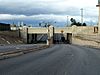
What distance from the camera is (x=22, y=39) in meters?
163

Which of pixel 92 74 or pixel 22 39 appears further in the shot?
pixel 22 39

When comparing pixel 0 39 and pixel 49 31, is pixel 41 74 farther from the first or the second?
pixel 49 31

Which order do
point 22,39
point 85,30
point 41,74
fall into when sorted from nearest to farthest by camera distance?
point 41,74 < point 85,30 < point 22,39

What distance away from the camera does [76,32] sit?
148m

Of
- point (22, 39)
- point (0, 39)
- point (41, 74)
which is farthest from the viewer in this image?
point (22, 39)

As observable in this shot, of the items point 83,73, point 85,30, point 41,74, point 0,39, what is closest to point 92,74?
point 83,73

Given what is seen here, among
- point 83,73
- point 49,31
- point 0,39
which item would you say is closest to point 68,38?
point 49,31

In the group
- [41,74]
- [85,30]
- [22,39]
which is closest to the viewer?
[41,74]

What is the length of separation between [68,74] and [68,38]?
154m

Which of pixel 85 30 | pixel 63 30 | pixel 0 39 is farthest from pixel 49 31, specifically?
pixel 0 39

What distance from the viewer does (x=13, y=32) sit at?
164m

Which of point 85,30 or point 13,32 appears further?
point 13,32

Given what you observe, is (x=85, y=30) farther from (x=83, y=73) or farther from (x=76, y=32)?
(x=83, y=73)

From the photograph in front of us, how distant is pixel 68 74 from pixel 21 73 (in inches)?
87.3
